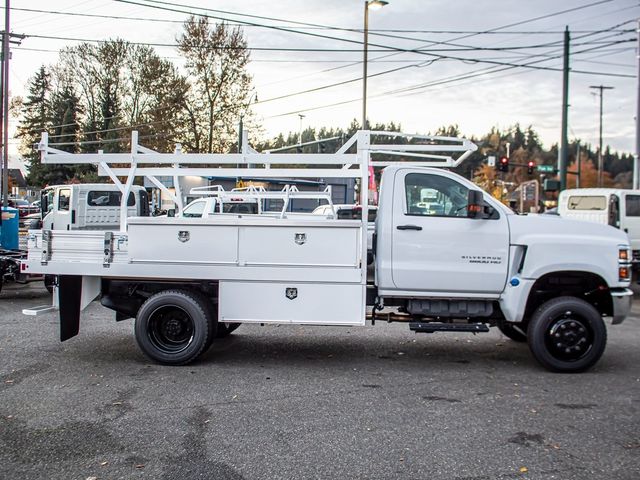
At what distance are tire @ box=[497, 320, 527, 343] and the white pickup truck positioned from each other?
664 millimetres

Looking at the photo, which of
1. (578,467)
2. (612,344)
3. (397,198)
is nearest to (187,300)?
(397,198)

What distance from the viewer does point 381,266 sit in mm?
6895

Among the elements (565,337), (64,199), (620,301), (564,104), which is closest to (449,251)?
(565,337)

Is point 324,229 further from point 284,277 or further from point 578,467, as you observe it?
point 578,467

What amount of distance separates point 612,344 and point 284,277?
4991 millimetres

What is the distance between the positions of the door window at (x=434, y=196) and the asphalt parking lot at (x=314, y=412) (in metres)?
1.81

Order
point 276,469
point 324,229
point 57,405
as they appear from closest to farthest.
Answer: point 276,469 → point 57,405 → point 324,229

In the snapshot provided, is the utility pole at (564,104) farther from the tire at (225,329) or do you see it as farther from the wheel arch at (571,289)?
the tire at (225,329)

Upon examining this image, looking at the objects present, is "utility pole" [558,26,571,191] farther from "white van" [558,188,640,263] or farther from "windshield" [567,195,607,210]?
"white van" [558,188,640,263]

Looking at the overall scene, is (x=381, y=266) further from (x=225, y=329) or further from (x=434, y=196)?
(x=225, y=329)

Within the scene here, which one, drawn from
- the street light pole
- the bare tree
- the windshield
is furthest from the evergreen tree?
the windshield

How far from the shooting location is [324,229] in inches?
264

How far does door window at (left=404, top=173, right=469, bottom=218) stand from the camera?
6.91m

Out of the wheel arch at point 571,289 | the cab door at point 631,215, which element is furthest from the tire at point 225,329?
the cab door at point 631,215
